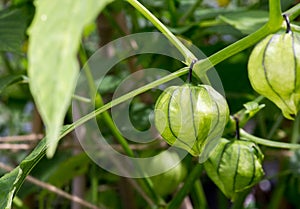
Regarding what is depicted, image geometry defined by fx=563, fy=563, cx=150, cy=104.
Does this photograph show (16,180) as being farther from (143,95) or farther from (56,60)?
(143,95)

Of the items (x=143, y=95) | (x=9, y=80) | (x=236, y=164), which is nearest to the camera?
(x=236, y=164)

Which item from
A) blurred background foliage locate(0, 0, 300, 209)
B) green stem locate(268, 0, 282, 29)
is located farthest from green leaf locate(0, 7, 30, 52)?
green stem locate(268, 0, 282, 29)

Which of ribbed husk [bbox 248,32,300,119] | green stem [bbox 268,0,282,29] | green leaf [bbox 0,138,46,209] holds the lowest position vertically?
green leaf [bbox 0,138,46,209]

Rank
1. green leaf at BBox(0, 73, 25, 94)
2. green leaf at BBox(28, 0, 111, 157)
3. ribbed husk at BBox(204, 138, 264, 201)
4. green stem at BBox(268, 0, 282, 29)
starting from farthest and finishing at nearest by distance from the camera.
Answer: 1. green leaf at BBox(0, 73, 25, 94)
2. ribbed husk at BBox(204, 138, 264, 201)
3. green stem at BBox(268, 0, 282, 29)
4. green leaf at BBox(28, 0, 111, 157)

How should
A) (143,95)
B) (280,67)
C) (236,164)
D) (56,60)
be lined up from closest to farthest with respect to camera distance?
(56,60), (280,67), (236,164), (143,95)

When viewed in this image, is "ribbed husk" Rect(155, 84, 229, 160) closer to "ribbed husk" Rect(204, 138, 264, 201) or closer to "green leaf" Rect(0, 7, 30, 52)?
"ribbed husk" Rect(204, 138, 264, 201)

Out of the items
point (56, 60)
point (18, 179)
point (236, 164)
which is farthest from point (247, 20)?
point (56, 60)
